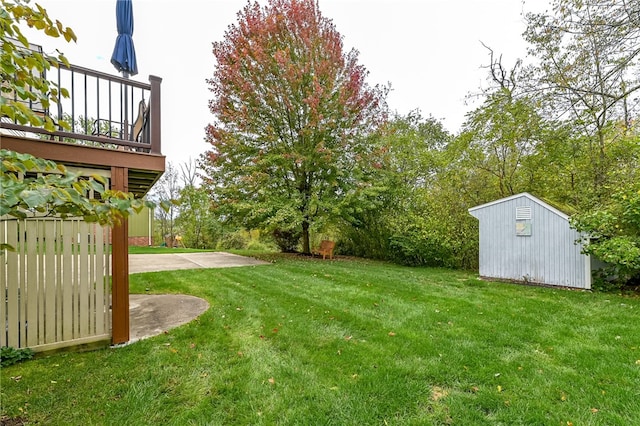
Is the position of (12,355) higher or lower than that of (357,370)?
higher

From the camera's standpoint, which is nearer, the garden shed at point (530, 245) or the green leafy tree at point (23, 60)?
the green leafy tree at point (23, 60)

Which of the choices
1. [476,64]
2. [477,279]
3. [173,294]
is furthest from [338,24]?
[173,294]

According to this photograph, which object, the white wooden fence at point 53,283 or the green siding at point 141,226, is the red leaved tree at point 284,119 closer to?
the white wooden fence at point 53,283

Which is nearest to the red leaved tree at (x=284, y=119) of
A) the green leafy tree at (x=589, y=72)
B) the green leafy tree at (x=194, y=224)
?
the green leafy tree at (x=589, y=72)

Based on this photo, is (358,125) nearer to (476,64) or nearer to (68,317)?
(476,64)

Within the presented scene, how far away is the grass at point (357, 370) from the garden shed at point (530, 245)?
1544 mm

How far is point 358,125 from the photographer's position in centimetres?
1111

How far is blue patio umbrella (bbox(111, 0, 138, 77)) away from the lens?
15.1ft

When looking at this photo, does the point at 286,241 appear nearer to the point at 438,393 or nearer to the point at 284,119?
the point at 284,119

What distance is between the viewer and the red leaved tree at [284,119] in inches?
394

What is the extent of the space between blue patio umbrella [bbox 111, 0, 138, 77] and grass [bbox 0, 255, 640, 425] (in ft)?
13.1

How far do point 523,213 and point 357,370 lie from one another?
248 inches

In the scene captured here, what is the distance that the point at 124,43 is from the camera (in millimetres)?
4691

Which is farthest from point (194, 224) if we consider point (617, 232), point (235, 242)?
point (617, 232)
